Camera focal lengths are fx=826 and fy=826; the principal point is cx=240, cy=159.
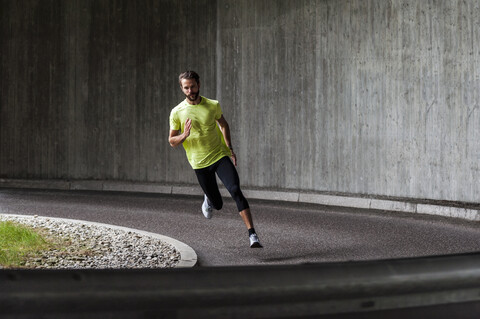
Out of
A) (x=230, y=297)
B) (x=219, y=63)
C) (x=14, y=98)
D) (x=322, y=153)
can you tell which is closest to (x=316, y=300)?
(x=230, y=297)

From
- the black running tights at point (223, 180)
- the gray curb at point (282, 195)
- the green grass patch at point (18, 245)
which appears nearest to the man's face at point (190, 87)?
the black running tights at point (223, 180)

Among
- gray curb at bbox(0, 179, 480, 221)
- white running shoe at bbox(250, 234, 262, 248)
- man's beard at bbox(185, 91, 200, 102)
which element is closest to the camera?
man's beard at bbox(185, 91, 200, 102)

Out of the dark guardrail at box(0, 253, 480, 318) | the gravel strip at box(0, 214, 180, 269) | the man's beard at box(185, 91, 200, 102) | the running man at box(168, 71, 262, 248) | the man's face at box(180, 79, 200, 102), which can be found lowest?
the gravel strip at box(0, 214, 180, 269)

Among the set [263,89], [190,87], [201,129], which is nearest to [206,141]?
Answer: [201,129]

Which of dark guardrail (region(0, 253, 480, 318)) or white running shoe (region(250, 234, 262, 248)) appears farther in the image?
white running shoe (region(250, 234, 262, 248))

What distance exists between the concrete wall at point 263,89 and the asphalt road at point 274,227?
1.26 meters

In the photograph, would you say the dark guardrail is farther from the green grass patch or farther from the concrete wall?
the concrete wall

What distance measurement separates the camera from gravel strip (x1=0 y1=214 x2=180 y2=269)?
786cm

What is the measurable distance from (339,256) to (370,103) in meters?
6.02

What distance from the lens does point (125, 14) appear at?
1808 centimetres

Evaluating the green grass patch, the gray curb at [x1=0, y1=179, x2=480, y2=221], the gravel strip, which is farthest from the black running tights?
the gray curb at [x1=0, y1=179, x2=480, y2=221]

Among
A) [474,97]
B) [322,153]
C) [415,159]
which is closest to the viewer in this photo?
[474,97]

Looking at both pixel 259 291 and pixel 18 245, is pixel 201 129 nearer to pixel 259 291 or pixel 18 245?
pixel 18 245

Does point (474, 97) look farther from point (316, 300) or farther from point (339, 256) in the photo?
point (316, 300)
